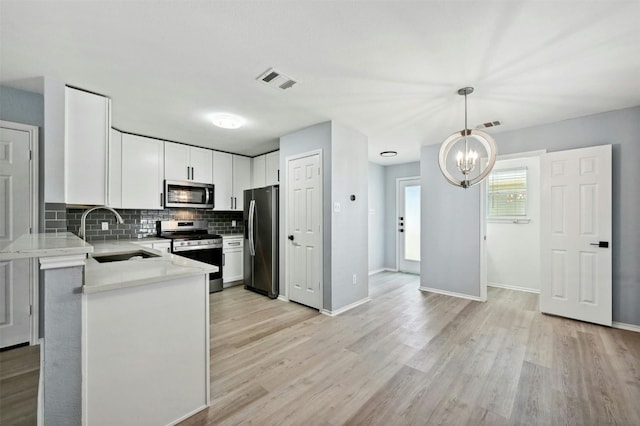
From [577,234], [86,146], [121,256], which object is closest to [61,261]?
Answer: [121,256]

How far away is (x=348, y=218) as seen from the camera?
12.2 ft

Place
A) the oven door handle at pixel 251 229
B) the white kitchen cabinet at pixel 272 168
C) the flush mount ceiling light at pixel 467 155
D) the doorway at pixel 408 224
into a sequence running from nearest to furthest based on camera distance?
the flush mount ceiling light at pixel 467 155
the oven door handle at pixel 251 229
the white kitchen cabinet at pixel 272 168
the doorway at pixel 408 224

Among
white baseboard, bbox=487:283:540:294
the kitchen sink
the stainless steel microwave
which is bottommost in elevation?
white baseboard, bbox=487:283:540:294

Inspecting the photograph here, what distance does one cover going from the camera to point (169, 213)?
15.0 ft

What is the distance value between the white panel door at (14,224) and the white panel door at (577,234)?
586cm

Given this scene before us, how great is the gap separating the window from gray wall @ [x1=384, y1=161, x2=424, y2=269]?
1730 millimetres

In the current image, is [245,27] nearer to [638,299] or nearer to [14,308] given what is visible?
[14,308]

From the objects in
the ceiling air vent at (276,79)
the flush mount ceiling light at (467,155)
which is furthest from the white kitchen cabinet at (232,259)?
the flush mount ceiling light at (467,155)

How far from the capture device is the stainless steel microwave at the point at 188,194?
13.9ft

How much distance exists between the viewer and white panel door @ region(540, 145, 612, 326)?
10.1 feet

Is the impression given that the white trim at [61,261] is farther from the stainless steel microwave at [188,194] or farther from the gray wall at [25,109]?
the stainless steel microwave at [188,194]

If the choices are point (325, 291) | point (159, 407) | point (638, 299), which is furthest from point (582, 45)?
point (159, 407)

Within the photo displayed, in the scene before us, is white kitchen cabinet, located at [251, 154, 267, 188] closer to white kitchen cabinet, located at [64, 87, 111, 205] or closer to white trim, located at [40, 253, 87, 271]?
white kitchen cabinet, located at [64, 87, 111, 205]

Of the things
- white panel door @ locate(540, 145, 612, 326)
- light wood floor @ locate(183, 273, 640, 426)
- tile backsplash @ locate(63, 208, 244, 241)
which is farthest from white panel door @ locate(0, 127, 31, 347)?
white panel door @ locate(540, 145, 612, 326)
